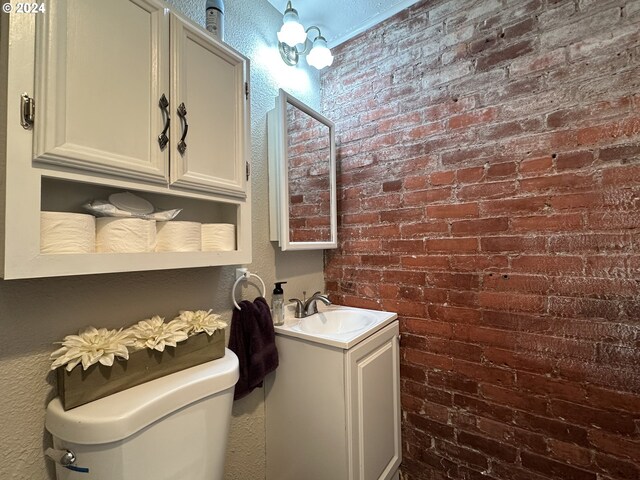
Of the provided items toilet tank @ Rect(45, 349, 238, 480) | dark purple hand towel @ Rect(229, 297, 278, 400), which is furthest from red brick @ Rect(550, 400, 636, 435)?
toilet tank @ Rect(45, 349, 238, 480)

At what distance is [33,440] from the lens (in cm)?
67

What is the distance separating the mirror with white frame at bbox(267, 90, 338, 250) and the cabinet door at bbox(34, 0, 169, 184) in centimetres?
58

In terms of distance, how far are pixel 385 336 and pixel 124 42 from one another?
4.39 ft

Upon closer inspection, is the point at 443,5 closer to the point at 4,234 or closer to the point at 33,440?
the point at 4,234

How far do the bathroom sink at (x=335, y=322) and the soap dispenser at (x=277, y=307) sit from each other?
3cm

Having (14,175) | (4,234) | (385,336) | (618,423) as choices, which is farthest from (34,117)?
(618,423)

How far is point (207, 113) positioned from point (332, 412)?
3.71 feet

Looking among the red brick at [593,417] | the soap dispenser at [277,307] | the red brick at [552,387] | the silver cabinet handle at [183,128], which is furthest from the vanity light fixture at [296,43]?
the red brick at [593,417]

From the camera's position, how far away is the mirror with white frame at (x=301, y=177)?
1284 millimetres

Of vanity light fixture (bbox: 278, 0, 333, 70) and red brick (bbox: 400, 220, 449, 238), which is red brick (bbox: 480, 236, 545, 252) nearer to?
red brick (bbox: 400, 220, 449, 238)

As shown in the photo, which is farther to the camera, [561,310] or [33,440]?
[561,310]

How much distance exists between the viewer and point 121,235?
69 centimetres

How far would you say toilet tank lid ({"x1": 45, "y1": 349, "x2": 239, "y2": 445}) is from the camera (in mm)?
579

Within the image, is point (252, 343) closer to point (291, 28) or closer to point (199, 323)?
point (199, 323)
